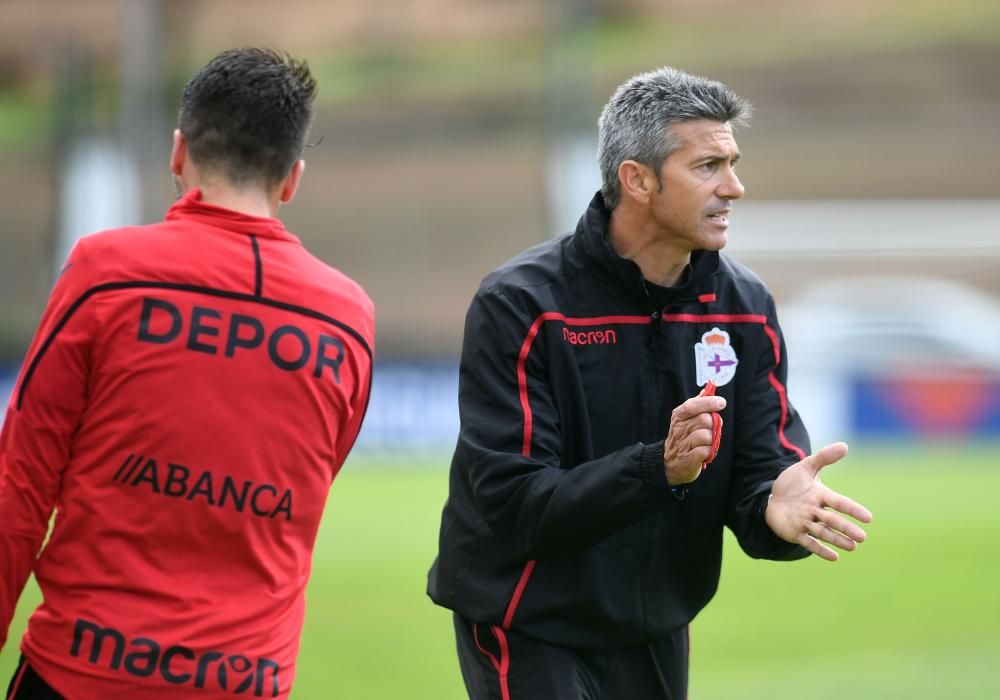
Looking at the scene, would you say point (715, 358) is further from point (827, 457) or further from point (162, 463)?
point (162, 463)

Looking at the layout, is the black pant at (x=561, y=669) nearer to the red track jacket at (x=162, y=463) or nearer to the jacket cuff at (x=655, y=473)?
the jacket cuff at (x=655, y=473)

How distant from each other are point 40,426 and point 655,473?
1.42 meters

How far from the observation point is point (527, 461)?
3.52 meters

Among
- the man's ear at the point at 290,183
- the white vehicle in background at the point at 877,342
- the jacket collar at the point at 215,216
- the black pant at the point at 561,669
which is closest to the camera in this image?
the jacket collar at the point at 215,216

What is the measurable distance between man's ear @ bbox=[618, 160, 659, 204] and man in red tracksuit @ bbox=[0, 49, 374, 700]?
112 centimetres

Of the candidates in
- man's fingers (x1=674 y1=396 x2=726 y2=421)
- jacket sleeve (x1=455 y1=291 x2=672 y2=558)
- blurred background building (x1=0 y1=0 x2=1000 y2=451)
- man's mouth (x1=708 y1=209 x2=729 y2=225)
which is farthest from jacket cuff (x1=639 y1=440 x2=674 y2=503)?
blurred background building (x1=0 y1=0 x2=1000 y2=451)

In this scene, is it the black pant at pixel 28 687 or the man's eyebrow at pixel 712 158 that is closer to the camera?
the black pant at pixel 28 687

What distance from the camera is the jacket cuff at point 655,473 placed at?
11.1ft

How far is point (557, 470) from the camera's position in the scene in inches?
139

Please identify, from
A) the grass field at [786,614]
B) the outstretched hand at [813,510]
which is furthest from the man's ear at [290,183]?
the grass field at [786,614]

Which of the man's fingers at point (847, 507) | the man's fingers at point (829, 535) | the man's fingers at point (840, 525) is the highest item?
the man's fingers at point (847, 507)

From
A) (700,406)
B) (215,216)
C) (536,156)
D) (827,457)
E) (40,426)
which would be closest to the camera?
(40,426)

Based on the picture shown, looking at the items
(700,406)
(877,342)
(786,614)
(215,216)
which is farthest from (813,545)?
(877,342)

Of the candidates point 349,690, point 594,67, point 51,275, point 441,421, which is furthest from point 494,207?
point 349,690
